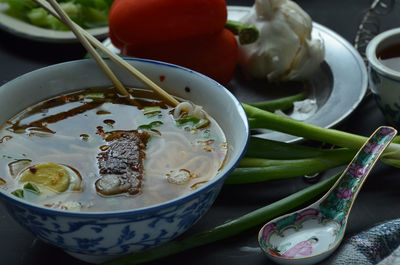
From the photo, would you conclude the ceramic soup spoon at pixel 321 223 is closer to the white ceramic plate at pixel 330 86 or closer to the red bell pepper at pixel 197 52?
the white ceramic plate at pixel 330 86

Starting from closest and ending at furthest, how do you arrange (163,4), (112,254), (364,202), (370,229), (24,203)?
(24,203)
(112,254)
(370,229)
(364,202)
(163,4)

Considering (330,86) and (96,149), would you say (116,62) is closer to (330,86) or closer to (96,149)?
(96,149)

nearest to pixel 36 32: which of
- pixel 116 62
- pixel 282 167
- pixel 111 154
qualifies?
pixel 116 62

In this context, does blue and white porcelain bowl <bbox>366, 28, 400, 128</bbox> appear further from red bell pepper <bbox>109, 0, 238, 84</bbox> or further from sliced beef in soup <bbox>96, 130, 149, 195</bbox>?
sliced beef in soup <bbox>96, 130, 149, 195</bbox>

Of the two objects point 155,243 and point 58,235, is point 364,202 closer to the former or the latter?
point 155,243

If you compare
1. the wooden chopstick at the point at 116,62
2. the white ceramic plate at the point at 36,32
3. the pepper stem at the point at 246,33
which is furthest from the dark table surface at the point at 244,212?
the pepper stem at the point at 246,33

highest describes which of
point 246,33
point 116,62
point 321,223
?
point 116,62

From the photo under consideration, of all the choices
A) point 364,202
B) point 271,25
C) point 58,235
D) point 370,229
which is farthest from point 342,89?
point 58,235
